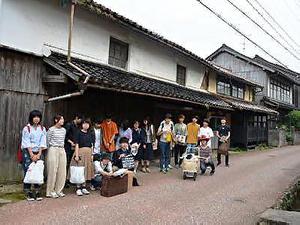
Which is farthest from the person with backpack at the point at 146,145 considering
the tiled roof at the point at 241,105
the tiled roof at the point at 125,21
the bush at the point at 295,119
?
the bush at the point at 295,119

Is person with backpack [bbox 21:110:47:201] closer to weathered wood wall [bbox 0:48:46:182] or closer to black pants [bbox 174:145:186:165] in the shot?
weathered wood wall [bbox 0:48:46:182]

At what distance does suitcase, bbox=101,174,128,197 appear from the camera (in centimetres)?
797

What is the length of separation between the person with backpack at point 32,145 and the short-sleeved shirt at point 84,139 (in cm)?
88

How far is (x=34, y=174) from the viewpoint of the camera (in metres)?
7.32

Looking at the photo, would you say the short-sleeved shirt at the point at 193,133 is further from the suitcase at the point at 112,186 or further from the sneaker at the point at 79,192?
the sneaker at the point at 79,192

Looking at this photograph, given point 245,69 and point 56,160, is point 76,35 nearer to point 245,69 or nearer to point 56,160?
point 56,160

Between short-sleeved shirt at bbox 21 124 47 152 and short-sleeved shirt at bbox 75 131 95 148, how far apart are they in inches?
33.8

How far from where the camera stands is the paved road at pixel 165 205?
618 cm

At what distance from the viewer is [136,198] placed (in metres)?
7.87

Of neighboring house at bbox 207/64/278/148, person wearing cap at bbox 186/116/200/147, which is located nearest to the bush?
neighboring house at bbox 207/64/278/148

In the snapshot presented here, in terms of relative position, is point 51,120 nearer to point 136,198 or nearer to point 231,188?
point 136,198

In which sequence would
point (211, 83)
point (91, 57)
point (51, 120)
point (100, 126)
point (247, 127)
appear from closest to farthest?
point (51, 120), point (100, 126), point (91, 57), point (211, 83), point (247, 127)

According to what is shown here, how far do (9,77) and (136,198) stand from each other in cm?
427

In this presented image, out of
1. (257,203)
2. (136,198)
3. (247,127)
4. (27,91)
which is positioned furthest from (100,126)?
(247,127)
